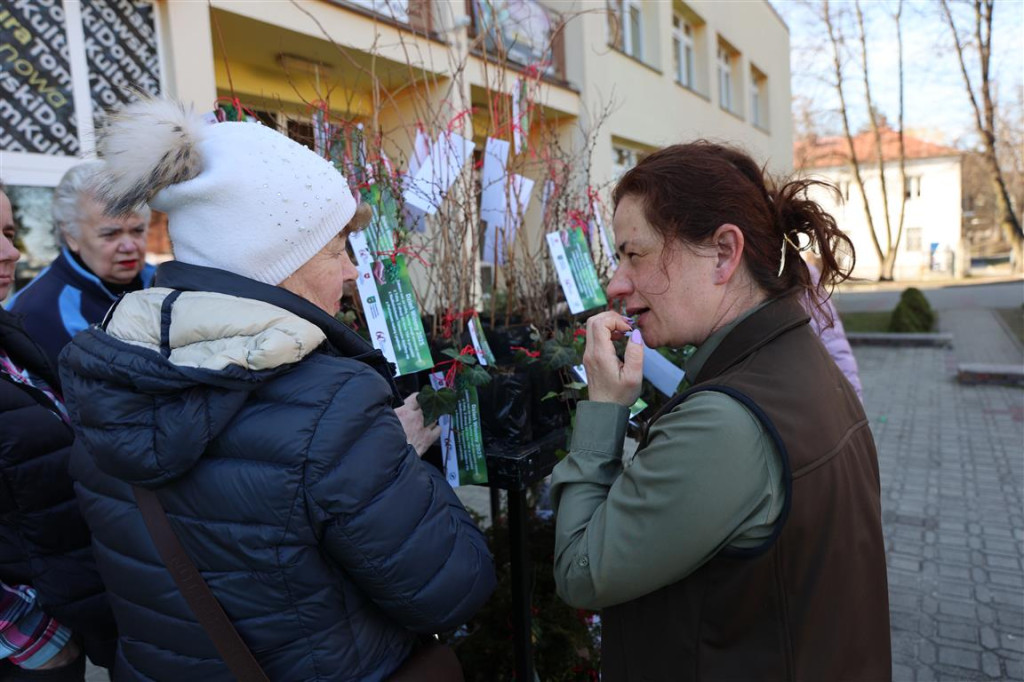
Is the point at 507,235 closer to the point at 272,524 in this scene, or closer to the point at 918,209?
the point at 272,524

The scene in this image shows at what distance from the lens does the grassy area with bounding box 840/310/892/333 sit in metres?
13.0

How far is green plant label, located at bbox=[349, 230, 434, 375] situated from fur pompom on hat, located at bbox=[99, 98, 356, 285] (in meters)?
0.46

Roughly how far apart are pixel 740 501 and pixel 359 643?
2.22 feet

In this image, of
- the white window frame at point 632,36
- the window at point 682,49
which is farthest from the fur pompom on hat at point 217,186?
the window at point 682,49

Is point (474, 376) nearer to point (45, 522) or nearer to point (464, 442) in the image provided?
point (464, 442)

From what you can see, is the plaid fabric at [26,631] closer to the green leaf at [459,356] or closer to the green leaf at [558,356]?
the green leaf at [459,356]

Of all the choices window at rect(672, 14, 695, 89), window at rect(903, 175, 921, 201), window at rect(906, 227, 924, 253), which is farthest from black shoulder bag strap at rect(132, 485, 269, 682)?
window at rect(903, 175, 921, 201)

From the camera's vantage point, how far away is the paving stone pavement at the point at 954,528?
9.70 ft

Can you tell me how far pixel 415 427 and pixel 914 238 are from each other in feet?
135

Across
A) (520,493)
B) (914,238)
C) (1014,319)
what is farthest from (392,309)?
(914,238)

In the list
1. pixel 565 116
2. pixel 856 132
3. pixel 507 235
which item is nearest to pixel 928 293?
pixel 856 132

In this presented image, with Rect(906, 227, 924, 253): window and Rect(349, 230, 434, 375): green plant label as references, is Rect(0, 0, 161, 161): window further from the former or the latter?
Rect(906, 227, 924, 253): window

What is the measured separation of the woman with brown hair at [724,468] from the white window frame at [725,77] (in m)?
14.5

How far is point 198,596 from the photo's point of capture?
1.08 meters
